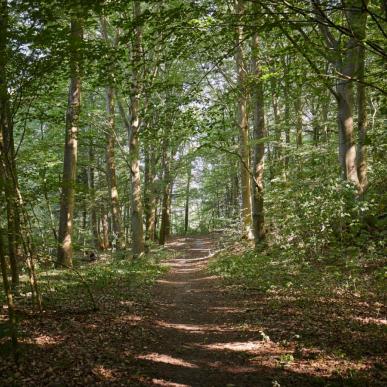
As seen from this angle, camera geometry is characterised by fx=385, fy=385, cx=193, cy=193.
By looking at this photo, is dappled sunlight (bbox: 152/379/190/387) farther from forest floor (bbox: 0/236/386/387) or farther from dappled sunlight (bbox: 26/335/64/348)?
dappled sunlight (bbox: 26/335/64/348)

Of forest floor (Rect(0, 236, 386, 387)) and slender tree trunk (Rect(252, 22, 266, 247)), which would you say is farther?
slender tree trunk (Rect(252, 22, 266, 247))

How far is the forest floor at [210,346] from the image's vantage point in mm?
4766

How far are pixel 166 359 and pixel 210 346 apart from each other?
89 centimetres

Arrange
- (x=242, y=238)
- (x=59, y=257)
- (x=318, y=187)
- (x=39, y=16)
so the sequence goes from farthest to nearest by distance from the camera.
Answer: (x=242, y=238) < (x=59, y=257) < (x=318, y=187) < (x=39, y=16)

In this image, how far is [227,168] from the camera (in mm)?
31234

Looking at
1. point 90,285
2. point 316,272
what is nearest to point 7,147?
point 90,285

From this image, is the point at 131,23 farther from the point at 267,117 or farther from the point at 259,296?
the point at 267,117

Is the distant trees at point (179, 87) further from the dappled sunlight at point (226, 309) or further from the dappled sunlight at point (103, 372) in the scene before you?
the dappled sunlight at point (226, 309)

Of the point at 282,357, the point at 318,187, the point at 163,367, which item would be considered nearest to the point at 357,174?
the point at 318,187

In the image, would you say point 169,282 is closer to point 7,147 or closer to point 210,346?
point 210,346

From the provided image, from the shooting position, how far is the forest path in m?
4.95

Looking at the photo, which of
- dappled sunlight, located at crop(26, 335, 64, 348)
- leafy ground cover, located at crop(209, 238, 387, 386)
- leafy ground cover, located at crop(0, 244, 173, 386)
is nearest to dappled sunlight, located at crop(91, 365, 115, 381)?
leafy ground cover, located at crop(0, 244, 173, 386)

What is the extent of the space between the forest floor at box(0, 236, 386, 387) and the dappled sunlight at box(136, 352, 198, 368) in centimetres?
1

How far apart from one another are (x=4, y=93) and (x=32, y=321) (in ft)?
12.8
